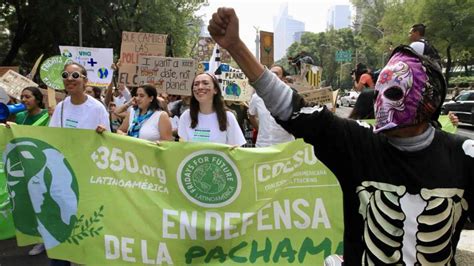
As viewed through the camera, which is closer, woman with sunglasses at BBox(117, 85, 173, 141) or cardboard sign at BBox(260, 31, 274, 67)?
woman with sunglasses at BBox(117, 85, 173, 141)

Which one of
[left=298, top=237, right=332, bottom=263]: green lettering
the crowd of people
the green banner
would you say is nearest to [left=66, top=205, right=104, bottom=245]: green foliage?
the green banner

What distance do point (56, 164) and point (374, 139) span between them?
3.18 metres

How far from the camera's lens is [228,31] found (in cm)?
171

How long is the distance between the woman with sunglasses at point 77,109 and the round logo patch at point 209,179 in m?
0.91

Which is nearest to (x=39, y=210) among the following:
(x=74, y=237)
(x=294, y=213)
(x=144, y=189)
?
(x=74, y=237)

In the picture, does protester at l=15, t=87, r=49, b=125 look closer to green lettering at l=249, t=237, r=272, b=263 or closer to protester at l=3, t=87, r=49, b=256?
protester at l=3, t=87, r=49, b=256

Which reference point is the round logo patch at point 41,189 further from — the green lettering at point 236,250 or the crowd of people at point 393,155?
the crowd of people at point 393,155

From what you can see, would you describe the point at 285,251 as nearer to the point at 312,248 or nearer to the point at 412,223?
the point at 312,248

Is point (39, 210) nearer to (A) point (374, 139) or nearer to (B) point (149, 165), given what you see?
(B) point (149, 165)

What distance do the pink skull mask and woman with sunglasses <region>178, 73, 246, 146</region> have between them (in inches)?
117

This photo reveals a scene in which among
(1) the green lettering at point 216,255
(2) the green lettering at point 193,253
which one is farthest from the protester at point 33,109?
(1) the green lettering at point 216,255

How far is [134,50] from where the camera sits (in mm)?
8125

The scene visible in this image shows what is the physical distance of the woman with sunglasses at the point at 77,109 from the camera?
455 cm

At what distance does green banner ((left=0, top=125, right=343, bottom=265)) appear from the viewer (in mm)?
4059
